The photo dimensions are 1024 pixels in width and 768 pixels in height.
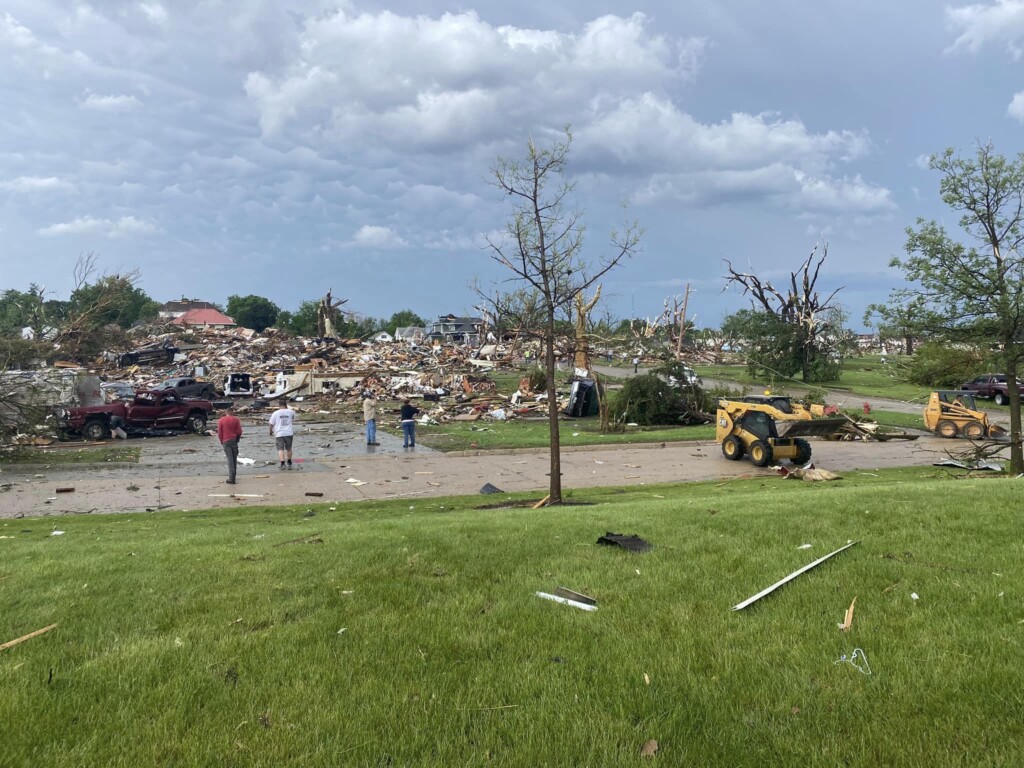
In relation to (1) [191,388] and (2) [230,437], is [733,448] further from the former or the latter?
(1) [191,388]

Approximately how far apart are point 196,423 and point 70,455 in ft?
22.4

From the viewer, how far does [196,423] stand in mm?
26688

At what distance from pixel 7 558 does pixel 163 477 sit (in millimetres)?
10076

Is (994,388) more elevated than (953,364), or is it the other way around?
(953,364)

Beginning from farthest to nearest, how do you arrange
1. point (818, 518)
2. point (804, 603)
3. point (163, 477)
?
point (163, 477)
point (818, 518)
point (804, 603)

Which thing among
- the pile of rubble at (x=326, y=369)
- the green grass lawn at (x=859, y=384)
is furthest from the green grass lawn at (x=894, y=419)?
the pile of rubble at (x=326, y=369)

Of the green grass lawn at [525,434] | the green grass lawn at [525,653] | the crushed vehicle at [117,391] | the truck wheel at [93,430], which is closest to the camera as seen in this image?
the green grass lawn at [525,653]

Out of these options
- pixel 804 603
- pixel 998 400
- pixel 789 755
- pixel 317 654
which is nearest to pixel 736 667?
pixel 789 755

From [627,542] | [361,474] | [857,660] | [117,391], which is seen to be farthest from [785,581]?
[117,391]

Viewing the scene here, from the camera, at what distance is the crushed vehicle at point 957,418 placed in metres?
24.4

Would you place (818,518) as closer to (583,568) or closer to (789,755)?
(583,568)

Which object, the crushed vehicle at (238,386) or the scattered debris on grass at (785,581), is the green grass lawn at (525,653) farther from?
the crushed vehicle at (238,386)

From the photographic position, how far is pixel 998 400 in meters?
36.8

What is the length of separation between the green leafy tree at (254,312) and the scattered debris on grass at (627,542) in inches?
4332
